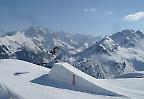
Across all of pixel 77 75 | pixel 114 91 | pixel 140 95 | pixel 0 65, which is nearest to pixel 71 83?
pixel 77 75

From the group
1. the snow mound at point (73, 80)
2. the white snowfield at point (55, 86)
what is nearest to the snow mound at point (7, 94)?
the white snowfield at point (55, 86)

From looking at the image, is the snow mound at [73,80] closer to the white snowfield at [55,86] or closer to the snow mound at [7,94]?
the white snowfield at [55,86]

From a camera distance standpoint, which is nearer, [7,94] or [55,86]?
[7,94]

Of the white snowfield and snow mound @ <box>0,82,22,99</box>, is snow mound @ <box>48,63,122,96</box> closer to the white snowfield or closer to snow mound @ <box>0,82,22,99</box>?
the white snowfield

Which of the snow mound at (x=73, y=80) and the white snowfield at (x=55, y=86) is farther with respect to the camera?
the snow mound at (x=73, y=80)

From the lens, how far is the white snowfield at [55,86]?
18734 mm

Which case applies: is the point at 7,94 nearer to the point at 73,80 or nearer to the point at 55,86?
the point at 55,86

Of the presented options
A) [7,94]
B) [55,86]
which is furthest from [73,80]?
[7,94]

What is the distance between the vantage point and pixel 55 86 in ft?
72.0

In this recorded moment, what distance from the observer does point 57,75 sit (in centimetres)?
2359

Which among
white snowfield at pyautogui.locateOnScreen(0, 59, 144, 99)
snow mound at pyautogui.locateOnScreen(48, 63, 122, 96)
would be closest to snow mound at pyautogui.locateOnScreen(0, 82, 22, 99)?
white snowfield at pyautogui.locateOnScreen(0, 59, 144, 99)

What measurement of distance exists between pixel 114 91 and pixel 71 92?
10.0ft

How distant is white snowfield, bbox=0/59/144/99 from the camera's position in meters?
18.7

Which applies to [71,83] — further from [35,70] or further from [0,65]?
[0,65]
